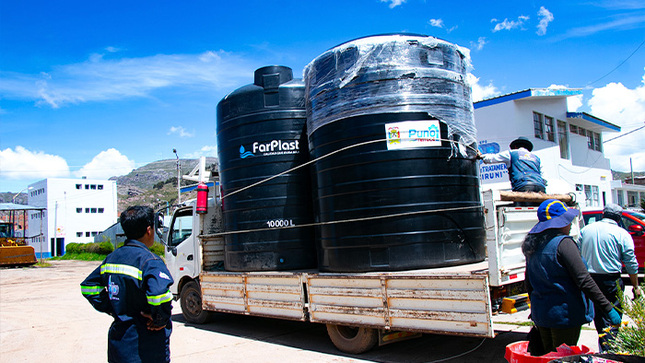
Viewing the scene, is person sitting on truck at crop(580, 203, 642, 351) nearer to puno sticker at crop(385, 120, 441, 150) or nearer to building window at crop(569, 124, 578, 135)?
puno sticker at crop(385, 120, 441, 150)

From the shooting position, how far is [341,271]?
5656 millimetres

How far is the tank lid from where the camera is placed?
7156 mm

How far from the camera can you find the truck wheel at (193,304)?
852cm

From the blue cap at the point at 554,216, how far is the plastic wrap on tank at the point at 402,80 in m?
1.95

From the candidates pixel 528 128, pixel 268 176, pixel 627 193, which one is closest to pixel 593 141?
pixel 528 128

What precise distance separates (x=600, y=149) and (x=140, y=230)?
30.0 meters

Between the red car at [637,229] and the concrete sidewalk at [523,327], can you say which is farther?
the red car at [637,229]

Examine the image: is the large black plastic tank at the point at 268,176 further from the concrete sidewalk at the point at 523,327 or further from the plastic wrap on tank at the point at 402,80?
the concrete sidewalk at the point at 523,327

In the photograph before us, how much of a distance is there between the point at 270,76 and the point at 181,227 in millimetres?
3976

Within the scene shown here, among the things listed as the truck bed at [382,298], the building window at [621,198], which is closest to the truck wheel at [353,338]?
the truck bed at [382,298]

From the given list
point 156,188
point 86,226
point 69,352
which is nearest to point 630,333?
point 69,352

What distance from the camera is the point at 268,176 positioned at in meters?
6.92

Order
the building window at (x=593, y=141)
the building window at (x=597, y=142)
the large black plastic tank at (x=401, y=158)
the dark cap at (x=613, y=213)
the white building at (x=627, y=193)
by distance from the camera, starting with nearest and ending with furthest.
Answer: the dark cap at (x=613, y=213)
the large black plastic tank at (x=401, y=158)
the building window at (x=593, y=141)
the building window at (x=597, y=142)
the white building at (x=627, y=193)

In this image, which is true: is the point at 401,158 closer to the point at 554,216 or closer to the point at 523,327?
the point at 554,216
